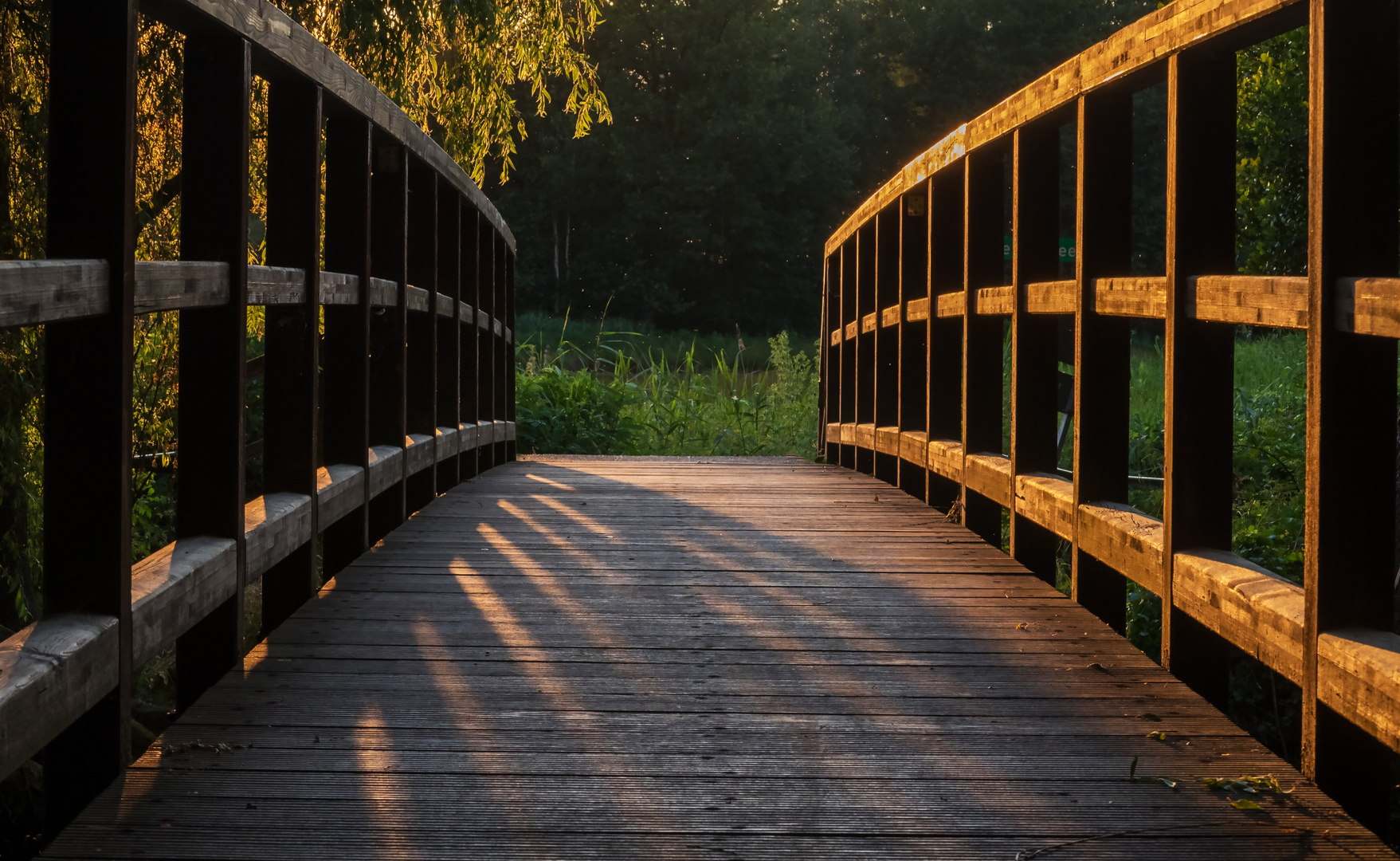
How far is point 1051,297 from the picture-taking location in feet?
10.9

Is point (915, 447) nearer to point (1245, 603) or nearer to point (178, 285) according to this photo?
point (1245, 603)

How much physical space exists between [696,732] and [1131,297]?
1.34 meters

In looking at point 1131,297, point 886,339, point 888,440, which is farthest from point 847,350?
point 1131,297

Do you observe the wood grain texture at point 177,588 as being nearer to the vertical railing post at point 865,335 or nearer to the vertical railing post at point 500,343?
the vertical railing post at point 865,335

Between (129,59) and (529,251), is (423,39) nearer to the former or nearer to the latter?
(129,59)

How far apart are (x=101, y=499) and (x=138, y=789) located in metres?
0.42

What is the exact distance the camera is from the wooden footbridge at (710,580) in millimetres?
1783

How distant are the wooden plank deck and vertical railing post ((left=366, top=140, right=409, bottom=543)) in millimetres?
619

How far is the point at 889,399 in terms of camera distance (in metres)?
5.96

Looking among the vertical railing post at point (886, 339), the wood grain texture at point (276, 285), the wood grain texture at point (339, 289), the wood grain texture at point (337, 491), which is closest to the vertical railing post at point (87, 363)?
the wood grain texture at point (276, 285)

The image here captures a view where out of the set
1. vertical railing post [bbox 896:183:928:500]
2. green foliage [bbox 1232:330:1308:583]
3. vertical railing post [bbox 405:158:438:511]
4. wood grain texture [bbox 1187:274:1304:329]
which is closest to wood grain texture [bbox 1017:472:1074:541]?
wood grain texture [bbox 1187:274:1304:329]

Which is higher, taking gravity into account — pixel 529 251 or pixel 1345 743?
pixel 529 251

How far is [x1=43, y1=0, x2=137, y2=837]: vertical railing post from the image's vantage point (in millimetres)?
1827

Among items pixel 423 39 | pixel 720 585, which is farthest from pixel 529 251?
pixel 720 585
